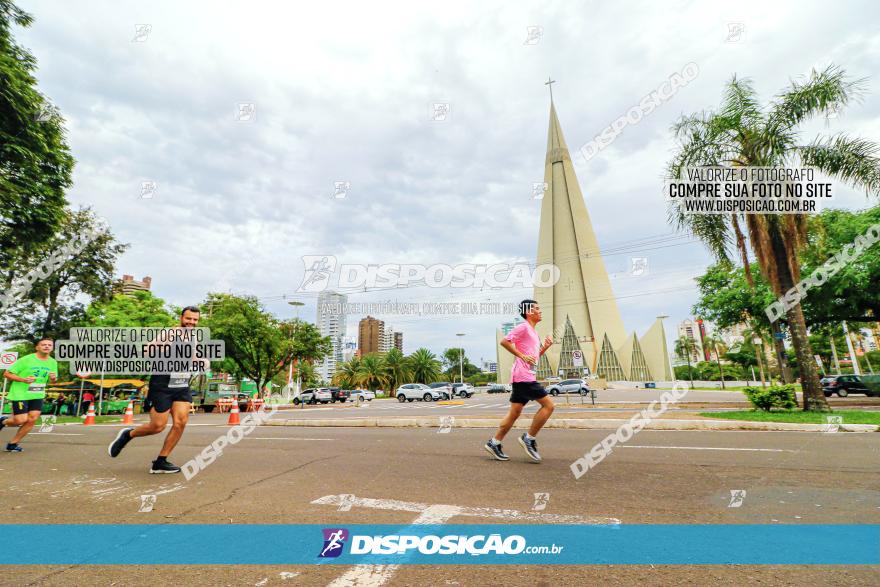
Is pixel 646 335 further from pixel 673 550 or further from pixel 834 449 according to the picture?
pixel 673 550

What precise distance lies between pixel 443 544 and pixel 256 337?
1375 inches

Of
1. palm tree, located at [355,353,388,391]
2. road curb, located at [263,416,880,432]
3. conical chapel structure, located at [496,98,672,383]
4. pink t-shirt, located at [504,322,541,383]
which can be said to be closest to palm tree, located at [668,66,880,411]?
road curb, located at [263,416,880,432]

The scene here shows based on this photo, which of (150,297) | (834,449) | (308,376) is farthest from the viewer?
(308,376)

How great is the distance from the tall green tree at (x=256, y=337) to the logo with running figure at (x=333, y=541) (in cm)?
3358

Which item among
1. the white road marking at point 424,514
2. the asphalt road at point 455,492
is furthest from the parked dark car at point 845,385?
the white road marking at point 424,514

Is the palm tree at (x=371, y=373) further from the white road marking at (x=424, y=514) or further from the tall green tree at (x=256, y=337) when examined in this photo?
the white road marking at (x=424, y=514)

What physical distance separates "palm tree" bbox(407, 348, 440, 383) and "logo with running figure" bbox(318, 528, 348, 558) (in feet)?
201

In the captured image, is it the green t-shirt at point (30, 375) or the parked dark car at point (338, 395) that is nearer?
the green t-shirt at point (30, 375)

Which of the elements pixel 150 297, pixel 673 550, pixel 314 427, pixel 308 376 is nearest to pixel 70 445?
pixel 314 427

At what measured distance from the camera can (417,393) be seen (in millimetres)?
37688

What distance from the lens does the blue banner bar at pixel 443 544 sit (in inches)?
92.3

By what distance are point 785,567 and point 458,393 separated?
4309 cm

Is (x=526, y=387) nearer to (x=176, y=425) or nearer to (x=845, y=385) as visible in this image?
(x=176, y=425)

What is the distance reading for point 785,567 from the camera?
219 centimetres
